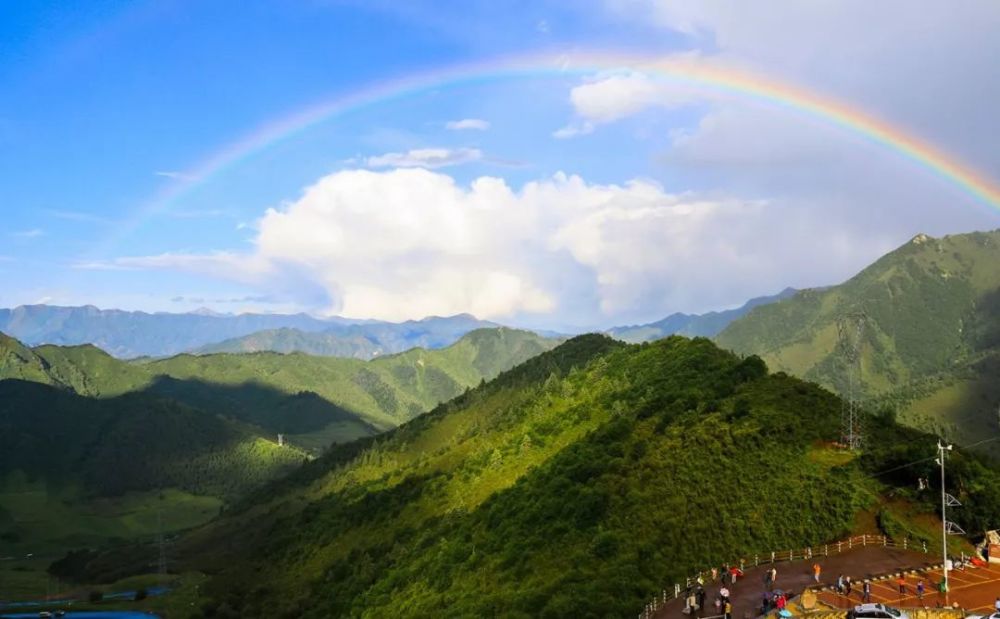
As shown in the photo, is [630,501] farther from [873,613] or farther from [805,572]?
[873,613]

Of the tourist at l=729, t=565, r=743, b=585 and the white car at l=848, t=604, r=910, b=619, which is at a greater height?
the white car at l=848, t=604, r=910, b=619

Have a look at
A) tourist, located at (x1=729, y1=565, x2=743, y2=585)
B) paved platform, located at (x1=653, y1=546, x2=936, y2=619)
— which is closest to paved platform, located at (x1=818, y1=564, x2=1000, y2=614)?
paved platform, located at (x1=653, y1=546, x2=936, y2=619)

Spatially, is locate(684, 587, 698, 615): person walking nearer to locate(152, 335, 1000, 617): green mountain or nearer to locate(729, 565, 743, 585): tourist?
locate(152, 335, 1000, 617): green mountain

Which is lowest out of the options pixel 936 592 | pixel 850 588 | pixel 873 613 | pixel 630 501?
pixel 936 592

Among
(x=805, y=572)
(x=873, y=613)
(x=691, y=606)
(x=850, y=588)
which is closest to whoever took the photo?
(x=873, y=613)

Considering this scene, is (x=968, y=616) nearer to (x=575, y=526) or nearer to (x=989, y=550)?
(x=989, y=550)

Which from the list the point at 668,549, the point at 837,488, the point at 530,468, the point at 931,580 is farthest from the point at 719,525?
the point at 530,468

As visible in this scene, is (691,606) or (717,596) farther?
(717,596)

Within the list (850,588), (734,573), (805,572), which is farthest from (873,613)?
(805,572)

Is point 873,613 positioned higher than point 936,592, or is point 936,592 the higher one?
point 873,613
